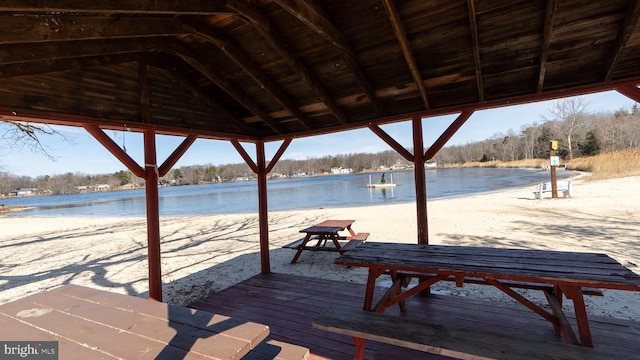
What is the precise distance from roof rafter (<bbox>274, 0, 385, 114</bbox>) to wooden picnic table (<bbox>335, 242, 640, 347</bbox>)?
1.84 metres

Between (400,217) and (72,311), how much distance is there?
10275mm

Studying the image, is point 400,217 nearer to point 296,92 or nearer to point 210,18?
point 296,92

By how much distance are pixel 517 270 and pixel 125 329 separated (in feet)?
8.80

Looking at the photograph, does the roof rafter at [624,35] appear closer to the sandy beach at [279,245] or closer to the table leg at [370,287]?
the sandy beach at [279,245]

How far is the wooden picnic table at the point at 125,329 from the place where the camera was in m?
1.40

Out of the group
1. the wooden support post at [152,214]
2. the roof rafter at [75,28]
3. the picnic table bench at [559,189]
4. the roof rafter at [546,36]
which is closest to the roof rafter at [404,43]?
the roof rafter at [546,36]

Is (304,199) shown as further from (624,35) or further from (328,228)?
(624,35)

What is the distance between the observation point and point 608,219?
809 cm

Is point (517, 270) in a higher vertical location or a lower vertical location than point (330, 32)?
lower

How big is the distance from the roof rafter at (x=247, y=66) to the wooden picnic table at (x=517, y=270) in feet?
6.74

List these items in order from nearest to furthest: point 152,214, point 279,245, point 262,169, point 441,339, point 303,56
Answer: point 441,339 → point 303,56 → point 152,214 → point 262,169 → point 279,245

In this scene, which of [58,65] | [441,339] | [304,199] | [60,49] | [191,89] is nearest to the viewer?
[441,339]

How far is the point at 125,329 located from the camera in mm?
1638

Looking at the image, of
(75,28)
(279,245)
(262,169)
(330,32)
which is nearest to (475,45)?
(330,32)
